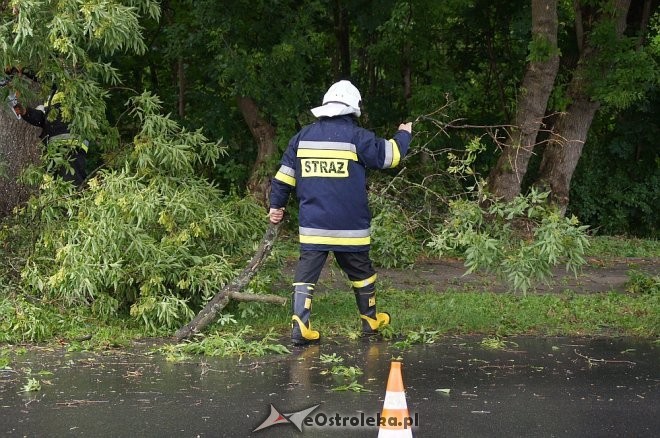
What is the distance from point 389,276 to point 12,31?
4.81 meters

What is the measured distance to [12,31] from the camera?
7.61 meters

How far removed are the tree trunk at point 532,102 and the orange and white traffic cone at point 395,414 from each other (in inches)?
331

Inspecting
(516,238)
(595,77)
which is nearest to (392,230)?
(516,238)

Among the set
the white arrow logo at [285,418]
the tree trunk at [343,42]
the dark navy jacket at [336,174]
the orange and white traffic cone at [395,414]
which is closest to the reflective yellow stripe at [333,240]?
the dark navy jacket at [336,174]

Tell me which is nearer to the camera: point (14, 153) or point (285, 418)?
point (285, 418)

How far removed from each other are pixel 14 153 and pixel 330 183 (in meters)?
3.44

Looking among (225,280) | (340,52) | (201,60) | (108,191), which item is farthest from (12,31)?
(340,52)

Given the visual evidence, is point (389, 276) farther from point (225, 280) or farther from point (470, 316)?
point (225, 280)

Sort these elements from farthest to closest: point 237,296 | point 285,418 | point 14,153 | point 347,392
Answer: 1. point 14,153
2. point 237,296
3. point 347,392
4. point 285,418

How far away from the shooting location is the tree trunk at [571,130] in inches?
543

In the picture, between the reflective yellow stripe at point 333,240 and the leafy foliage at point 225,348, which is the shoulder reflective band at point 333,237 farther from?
the leafy foliage at point 225,348

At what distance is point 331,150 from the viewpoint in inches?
294

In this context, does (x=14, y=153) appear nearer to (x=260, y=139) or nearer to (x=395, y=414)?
(x=395, y=414)

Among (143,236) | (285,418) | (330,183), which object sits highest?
(330,183)
